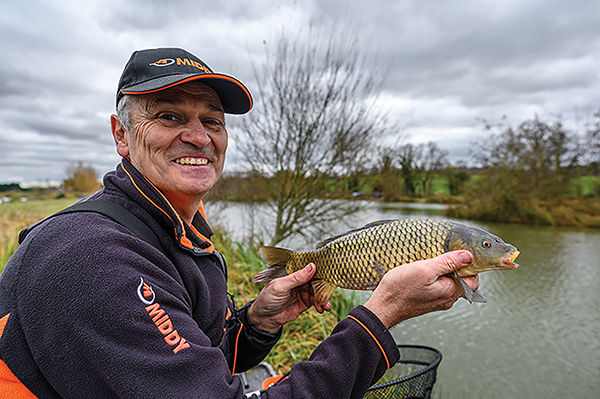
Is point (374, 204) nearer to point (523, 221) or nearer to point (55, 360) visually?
point (55, 360)

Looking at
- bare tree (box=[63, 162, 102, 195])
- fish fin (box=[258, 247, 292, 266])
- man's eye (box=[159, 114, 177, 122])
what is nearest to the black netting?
fish fin (box=[258, 247, 292, 266])

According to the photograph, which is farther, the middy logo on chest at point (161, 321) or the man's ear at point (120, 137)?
the man's ear at point (120, 137)

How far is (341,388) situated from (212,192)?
25.2ft

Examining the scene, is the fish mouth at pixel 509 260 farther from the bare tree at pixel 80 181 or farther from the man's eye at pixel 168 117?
the bare tree at pixel 80 181

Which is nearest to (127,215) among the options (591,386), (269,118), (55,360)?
(55,360)

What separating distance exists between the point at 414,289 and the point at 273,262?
0.79 metres

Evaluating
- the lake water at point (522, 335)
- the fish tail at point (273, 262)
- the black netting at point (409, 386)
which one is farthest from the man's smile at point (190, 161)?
the lake water at point (522, 335)

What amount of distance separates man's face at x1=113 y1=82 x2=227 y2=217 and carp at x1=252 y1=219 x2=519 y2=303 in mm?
730

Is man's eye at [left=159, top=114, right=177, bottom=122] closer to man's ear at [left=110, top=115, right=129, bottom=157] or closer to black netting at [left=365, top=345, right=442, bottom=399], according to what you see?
man's ear at [left=110, top=115, right=129, bottom=157]

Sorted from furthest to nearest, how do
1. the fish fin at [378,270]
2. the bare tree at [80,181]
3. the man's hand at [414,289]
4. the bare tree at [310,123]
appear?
the bare tree at [80,181]
the bare tree at [310,123]
the fish fin at [378,270]
the man's hand at [414,289]

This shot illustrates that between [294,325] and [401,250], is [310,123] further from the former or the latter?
[401,250]

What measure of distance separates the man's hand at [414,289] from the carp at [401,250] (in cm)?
8

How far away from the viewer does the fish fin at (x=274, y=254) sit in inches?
69.7

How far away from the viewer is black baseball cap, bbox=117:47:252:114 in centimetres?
132
